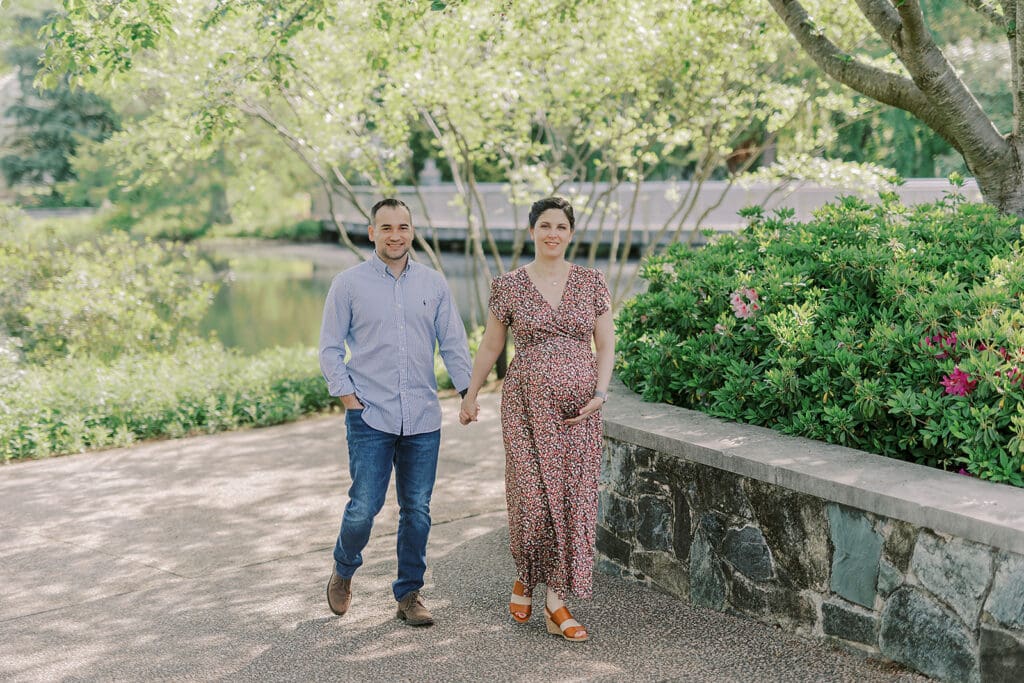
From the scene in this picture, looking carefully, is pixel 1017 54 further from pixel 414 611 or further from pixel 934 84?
pixel 414 611

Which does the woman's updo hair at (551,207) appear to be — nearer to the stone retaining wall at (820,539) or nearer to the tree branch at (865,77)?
the stone retaining wall at (820,539)

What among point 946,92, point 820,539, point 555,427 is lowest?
point 820,539

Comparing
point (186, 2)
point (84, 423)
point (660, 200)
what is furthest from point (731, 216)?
point (84, 423)

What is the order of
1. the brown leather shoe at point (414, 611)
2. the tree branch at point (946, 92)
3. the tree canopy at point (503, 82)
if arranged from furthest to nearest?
the tree canopy at point (503, 82) → the tree branch at point (946, 92) → the brown leather shoe at point (414, 611)

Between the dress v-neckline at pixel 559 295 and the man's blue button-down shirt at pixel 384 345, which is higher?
the dress v-neckline at pixel 559 295

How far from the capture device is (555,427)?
14.7 feet

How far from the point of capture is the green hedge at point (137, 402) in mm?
8766

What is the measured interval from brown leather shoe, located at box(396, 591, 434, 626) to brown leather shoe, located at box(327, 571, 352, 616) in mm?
253

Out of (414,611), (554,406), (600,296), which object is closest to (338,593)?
(414,611)

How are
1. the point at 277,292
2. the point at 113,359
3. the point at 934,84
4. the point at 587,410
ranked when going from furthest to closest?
the point at 277,292
the point at 113,359
the point at 934,84
the point at 587,410

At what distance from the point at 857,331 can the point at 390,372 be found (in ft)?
7.10

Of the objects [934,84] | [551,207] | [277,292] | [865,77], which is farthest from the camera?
[277,292]

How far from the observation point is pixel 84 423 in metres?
9.08

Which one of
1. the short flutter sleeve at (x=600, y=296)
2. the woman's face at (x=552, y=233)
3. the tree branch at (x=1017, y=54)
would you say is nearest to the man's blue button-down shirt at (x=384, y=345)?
the woman's face at (x=552, y=233)
